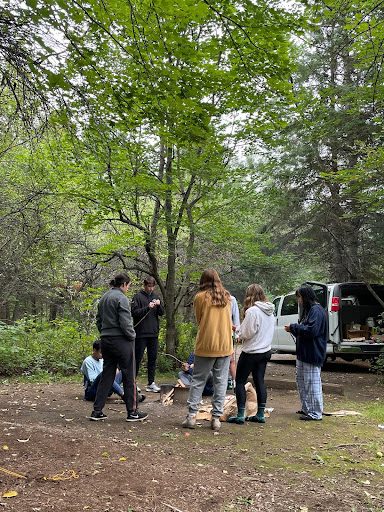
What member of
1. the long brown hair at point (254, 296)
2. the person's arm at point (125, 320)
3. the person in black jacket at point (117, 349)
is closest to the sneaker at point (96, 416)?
the person in black jacket at point (117, 349)

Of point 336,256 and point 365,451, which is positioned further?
point 336,256

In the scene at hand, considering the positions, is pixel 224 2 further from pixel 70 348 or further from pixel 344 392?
pixel 70 348

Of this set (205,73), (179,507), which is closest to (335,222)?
(205,73)

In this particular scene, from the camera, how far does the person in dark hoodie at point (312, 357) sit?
227 inches

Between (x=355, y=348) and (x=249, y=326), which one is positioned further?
(x=355, y=348)

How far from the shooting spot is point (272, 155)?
11.3 metres

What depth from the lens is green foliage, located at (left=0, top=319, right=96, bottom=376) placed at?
9.50m

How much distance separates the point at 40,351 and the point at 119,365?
18.3 feet

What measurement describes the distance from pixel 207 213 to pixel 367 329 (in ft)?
14.8

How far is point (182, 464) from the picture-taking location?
3.77 m

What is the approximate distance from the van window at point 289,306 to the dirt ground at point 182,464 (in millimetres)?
6742

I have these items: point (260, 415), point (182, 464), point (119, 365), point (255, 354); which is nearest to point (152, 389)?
point (119, 365)

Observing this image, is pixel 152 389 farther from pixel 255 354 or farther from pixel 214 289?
pixel 214 289

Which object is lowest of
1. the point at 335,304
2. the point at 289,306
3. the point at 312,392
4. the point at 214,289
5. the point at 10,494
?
the point at 10,494
